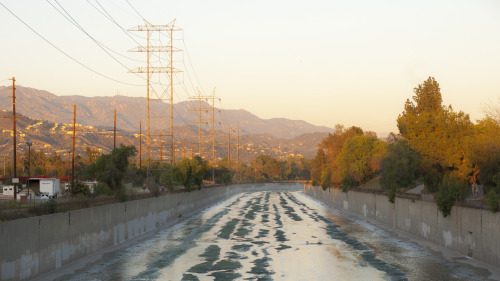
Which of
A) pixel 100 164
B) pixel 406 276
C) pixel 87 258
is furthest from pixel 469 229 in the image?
pixel 100 164

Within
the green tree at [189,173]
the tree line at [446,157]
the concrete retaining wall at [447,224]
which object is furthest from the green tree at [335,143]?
the concrete retaining wall at [447,224]

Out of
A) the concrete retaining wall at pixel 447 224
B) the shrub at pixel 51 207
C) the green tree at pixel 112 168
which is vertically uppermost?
the green tree at pixel 112 168

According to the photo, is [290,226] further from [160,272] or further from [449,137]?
[160,272]

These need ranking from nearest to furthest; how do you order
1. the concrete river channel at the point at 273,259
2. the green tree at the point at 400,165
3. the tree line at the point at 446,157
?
1. the concrete river channel at the point at 273,259
2. the tree line at the point at 446,157
3. the green tree at the point at 400,165

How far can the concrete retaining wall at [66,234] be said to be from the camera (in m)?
16.3

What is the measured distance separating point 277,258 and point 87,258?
25.3 feet

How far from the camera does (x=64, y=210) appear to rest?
22.1 metres

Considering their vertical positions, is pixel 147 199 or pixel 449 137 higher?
pixel 449 137

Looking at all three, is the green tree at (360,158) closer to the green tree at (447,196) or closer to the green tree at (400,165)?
the green tree at (400,165)

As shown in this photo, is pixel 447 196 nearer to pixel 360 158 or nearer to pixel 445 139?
pixel 445 139

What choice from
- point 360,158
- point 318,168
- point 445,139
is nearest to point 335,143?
point 318,168

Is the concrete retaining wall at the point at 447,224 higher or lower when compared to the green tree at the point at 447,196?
lower

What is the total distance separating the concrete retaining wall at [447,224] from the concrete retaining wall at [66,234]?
1582 cm

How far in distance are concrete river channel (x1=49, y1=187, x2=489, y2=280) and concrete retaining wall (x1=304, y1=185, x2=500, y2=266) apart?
3.99 feet
